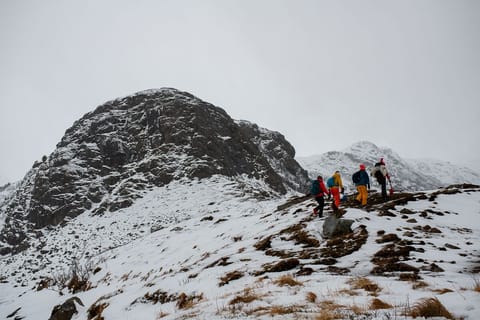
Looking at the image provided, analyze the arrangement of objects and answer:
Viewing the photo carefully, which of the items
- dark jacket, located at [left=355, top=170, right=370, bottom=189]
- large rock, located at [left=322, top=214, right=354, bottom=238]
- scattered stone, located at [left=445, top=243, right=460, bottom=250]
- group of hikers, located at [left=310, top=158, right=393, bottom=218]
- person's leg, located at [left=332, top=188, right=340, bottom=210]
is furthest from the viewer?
dark jacket, located at [left=355, top=170, right=370, bottom=189]

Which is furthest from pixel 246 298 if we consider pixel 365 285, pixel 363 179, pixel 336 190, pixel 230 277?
pixel 363 179

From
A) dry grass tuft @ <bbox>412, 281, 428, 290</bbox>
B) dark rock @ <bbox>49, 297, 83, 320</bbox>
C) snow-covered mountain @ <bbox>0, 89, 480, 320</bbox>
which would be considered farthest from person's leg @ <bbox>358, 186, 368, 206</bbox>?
dark rock @ <bbox>49, 297, 83, 320</bbox>

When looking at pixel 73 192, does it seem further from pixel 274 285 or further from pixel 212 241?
pixel 274 285

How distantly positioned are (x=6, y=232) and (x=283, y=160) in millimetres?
64727

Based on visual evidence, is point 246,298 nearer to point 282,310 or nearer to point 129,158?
point 282,310

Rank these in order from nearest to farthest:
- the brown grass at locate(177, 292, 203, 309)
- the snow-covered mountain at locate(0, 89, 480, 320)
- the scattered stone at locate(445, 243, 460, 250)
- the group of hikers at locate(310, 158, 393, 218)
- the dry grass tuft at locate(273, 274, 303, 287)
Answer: the snow-covered mountain at locate(0, 89, 480, 320) < the dry grass tuft at locate(273, 274, 303, 287) < the brown grass at locate(177, 292, 203, 309) < the scattered stone at locate(445, 243, 460, 250) < the group of hikers at locate(310, 158, 393, 218)

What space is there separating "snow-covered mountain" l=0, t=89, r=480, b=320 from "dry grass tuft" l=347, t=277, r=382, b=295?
39mm

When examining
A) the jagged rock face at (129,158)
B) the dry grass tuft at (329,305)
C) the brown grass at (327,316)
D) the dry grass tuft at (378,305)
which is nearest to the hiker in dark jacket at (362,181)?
the dry grass tuft at (329,305)

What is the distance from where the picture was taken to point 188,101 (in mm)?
69688

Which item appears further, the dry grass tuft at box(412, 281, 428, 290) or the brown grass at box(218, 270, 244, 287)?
the brown grass at box(218, 270, 244, 287)

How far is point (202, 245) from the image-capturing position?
16062mm

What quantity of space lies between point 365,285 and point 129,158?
58.7 m

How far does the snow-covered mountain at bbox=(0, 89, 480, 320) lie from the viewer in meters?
5.10

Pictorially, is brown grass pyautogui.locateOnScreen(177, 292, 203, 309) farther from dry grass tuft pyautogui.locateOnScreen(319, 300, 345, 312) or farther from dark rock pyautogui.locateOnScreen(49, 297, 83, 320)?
dark rock pyautogui.locateOnScreen(49, 297, 83, 320)
